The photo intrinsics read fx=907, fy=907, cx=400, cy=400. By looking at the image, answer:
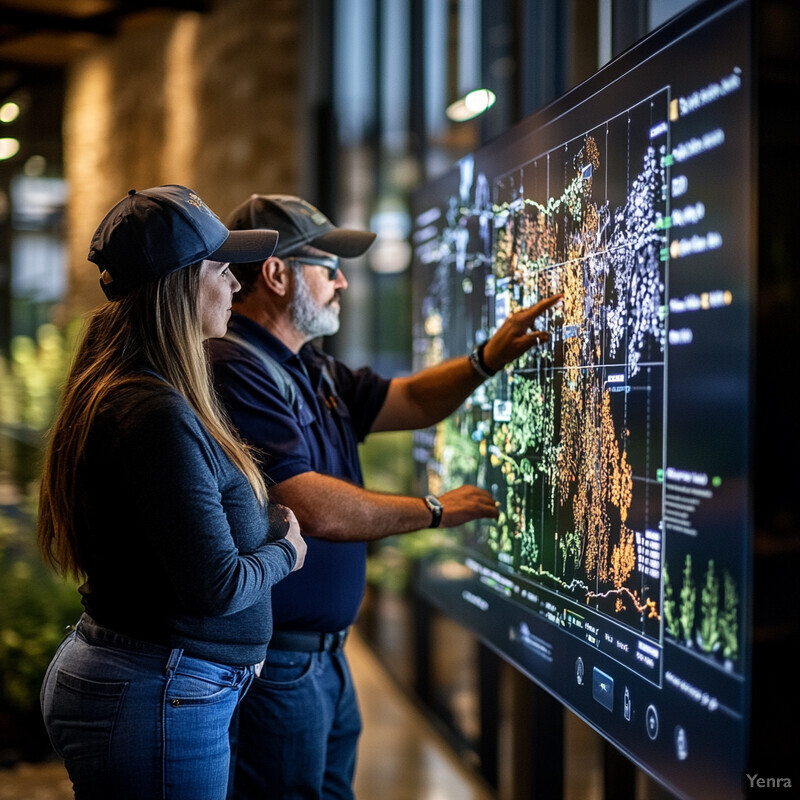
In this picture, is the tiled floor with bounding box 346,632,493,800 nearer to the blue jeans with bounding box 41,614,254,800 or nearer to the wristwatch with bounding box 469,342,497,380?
the wristwatch with bounding box 469,342,497,380

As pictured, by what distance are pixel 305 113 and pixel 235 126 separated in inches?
21.2

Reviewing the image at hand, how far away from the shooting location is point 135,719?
4.84ft

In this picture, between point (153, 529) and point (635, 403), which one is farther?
point (635, 403)

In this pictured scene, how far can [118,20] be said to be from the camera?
699cm

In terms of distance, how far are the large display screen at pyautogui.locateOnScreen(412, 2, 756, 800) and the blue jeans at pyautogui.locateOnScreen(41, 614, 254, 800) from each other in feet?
2.45

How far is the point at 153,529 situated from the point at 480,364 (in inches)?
40.2

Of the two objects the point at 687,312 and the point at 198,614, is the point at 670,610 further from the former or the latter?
the point at 198,614

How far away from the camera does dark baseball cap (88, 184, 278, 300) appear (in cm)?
154

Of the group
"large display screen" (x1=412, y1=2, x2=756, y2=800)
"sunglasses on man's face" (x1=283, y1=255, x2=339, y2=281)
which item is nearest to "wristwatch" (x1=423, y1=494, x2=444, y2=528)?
"large display screen" (x1=412, y1=2, x2=756, y2=800)

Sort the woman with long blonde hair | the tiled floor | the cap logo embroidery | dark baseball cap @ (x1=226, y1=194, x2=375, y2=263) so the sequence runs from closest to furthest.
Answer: the woman with long blonde hair → the cap logo embroidery → dark baseball cap @ (x1=226, y1=194, x2=375, y2=263) → the tiled floor

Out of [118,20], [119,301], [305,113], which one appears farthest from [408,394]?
[118,20]

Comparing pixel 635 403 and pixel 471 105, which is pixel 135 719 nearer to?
pixel 635 403

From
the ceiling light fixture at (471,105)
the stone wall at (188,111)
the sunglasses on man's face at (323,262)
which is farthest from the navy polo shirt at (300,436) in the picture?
the stone wall at (188,111)

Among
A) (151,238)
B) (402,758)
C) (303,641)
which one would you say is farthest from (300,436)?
(402,758)
